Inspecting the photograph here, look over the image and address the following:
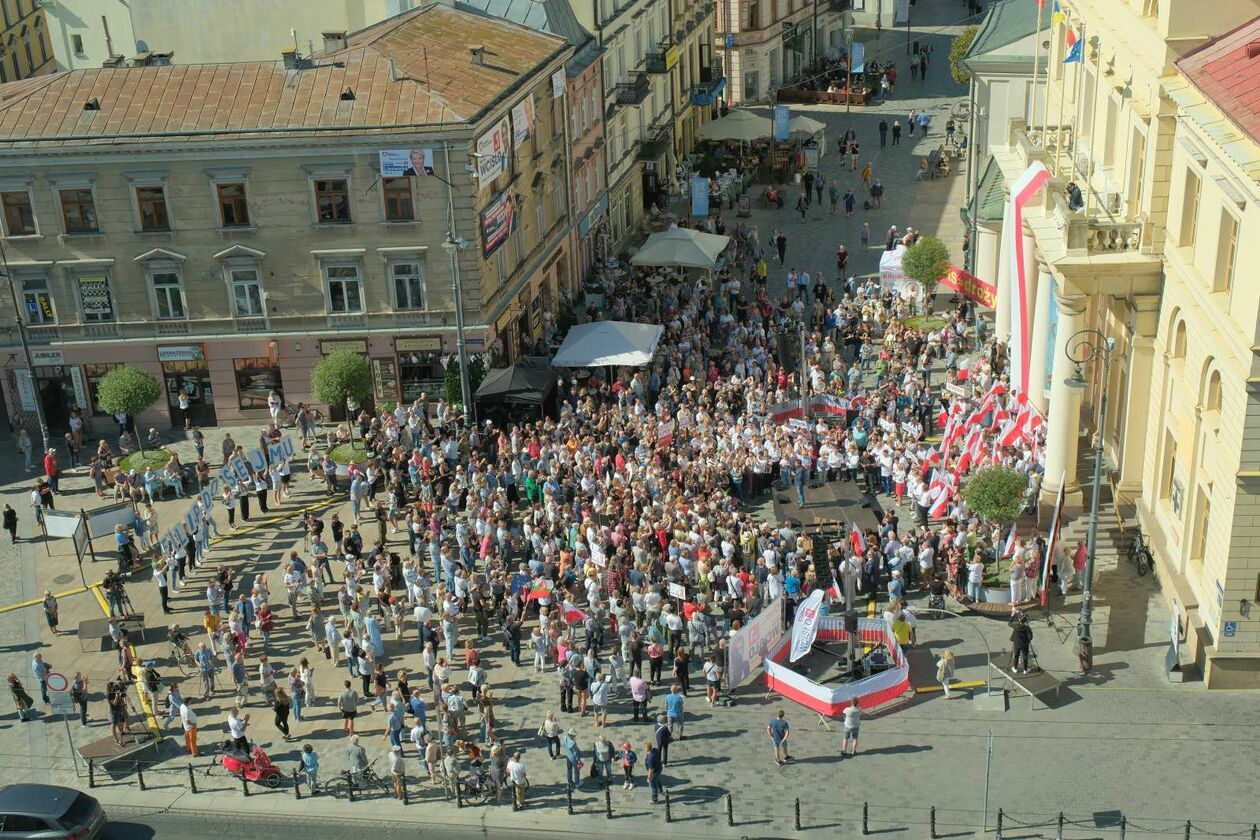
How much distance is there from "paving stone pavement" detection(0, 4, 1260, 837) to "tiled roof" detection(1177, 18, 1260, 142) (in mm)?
12920

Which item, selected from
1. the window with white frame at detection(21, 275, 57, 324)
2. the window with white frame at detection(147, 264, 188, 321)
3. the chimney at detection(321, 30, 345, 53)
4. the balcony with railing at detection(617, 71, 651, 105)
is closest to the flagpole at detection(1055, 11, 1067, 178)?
the chimney at detection(321, 30, 345, 53)

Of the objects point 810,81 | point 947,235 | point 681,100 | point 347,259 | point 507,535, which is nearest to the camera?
point 507,535

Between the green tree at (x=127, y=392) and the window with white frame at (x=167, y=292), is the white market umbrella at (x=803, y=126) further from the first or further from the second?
the green tree at (x=127, y=392)

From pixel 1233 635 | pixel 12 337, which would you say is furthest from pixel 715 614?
pixel 12 337

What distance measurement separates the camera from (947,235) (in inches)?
2771

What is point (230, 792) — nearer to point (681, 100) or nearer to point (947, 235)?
point (947, 235)

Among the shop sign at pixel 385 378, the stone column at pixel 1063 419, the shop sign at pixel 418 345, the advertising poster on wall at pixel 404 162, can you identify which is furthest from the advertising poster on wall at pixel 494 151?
the stone column at pixel 1063 419

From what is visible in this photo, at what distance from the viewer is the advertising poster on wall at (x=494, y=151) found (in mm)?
51469

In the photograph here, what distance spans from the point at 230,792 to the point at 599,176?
130 ft

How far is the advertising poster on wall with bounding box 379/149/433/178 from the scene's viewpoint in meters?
50.4

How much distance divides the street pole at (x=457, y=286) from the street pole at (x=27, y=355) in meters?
13.9

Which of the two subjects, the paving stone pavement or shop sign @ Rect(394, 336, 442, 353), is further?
shop sign @ Rect(394, 336, 442, 353)

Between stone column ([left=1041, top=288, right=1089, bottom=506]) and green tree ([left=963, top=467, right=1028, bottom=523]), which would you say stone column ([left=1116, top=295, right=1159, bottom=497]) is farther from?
green tree ([left=963, top=467, right=1028, bottom=523])

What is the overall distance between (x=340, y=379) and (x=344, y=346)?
2.91 m
